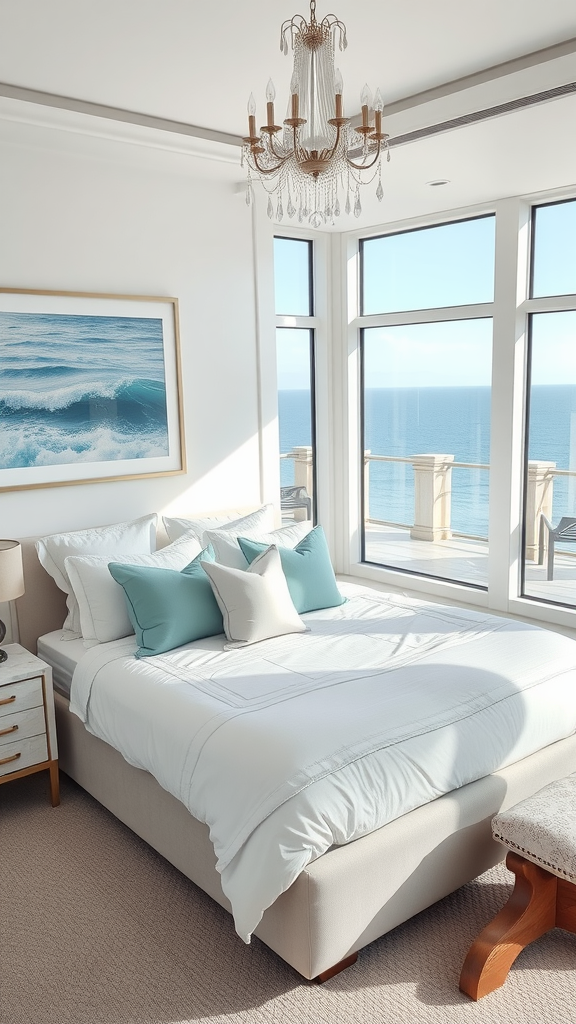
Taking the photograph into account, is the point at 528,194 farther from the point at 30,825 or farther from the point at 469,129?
the point at 30,825

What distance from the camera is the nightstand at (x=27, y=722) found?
3113mm

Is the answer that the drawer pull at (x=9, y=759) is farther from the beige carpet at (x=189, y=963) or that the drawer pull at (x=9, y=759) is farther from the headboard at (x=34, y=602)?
the headboard at (x=34, y=602)

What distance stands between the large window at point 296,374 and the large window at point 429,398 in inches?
15.0

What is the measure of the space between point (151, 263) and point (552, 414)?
7.77 ft

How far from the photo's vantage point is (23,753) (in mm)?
3164

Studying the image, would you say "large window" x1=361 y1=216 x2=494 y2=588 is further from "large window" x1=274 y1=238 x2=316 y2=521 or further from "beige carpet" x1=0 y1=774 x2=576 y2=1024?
"beige carpet" x1=0 y1=774 x2=576 y2=1024

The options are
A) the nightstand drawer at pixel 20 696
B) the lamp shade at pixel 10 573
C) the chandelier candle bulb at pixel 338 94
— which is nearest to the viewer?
the chandelier candle bulb at pixel 338 94

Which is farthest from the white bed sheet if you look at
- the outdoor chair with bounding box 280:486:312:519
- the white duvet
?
the outdoor chair with bounding box 280:486:312:519

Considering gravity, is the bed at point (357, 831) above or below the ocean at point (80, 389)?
below

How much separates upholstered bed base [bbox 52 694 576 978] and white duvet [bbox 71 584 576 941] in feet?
0.17

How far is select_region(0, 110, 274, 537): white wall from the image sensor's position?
3.72m

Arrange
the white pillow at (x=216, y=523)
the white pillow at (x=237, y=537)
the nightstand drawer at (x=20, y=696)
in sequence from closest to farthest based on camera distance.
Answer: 1. the nightstand drawer at (x=20, y=696)
2. the white pillow at (x=237, y=537)
3. the white pillow at (x=216, y=523)

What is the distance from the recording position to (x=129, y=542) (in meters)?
3.89

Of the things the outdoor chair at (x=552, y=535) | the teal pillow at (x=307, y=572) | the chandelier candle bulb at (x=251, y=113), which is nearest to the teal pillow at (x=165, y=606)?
the teal pillow at (x=307, y=572)
